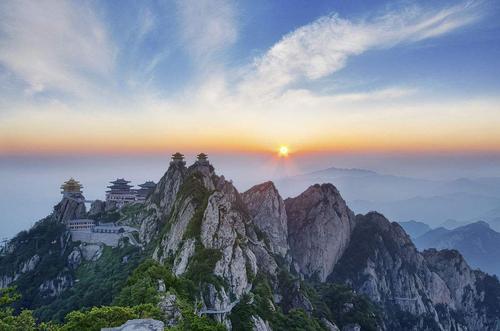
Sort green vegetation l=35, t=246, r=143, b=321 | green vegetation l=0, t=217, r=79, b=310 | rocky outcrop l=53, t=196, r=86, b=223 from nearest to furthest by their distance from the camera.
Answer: green vegetation l=35, t=246, r=143, b=321 < green vegetation l=0, t=217, r=79, b=310 < rocky outcrop l=53, t=196, r=86, b=223

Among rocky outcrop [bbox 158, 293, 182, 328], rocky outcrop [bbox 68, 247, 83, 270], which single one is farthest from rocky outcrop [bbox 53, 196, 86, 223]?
rocky outcrop [bbox 158, 293, 182, 328]

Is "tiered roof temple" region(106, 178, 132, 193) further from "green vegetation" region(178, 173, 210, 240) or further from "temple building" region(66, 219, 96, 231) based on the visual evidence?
"green vegetation" region(178, 173, 210, 240)

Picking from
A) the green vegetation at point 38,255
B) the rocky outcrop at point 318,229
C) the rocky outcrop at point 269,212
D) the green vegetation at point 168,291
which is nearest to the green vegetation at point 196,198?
the green vegetation at point 168,291

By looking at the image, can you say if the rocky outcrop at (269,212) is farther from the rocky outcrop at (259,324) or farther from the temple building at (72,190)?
the rocky outcrop at (259,324)

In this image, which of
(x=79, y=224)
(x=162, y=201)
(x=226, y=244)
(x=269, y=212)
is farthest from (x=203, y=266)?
(x=269, y=212)

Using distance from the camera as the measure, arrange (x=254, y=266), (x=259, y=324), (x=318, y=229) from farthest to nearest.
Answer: (x=318, y=229), (x=254, y=266), (x=259, y=324)

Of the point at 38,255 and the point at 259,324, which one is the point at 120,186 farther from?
the point at 259,324
